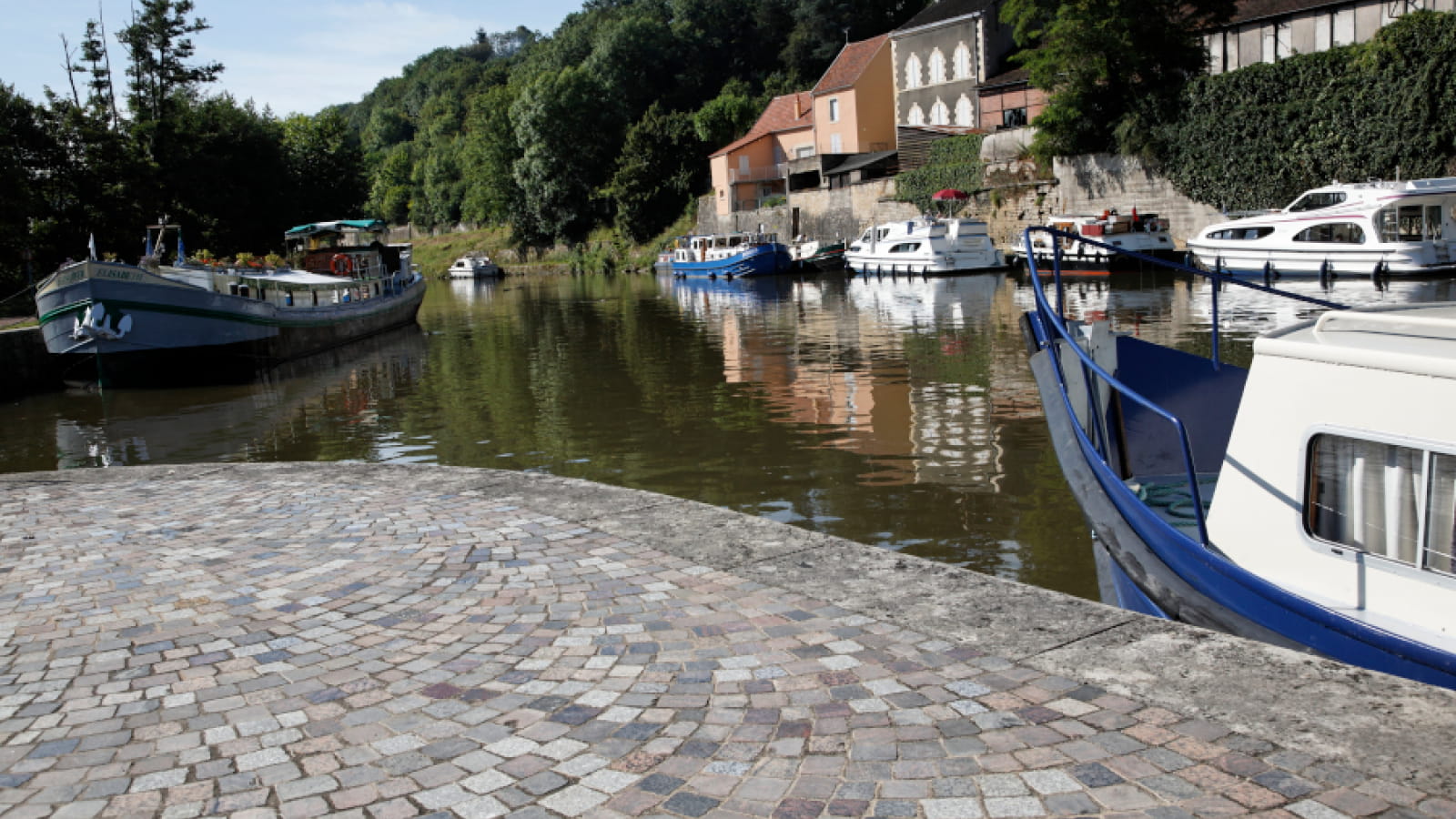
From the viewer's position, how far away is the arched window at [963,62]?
5350 centimetres

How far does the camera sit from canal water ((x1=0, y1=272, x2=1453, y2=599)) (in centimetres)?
994

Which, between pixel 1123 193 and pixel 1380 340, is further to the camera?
pixel 1123 193

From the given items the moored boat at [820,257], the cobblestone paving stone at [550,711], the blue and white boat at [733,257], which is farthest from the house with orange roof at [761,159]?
the cobblestone paving stone at [550,711]

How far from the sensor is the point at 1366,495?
4.86 m

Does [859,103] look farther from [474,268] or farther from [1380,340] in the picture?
[1380,340]

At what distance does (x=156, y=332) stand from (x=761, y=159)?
48.0m

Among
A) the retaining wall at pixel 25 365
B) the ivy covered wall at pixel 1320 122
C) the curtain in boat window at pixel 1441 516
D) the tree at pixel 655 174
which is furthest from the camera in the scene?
the tree at pixel 655 174

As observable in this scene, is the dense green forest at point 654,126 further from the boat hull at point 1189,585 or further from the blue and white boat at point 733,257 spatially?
the boat hull at point 1189,585

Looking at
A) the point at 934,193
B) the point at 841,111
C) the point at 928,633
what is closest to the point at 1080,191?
the point at 934,193

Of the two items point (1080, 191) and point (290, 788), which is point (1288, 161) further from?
point (290, 788)

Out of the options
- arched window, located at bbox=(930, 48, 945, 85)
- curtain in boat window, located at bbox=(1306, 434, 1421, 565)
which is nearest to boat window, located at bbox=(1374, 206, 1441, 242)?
curtain in boat window, located at bbox=(1306, 434, 1421, 565)

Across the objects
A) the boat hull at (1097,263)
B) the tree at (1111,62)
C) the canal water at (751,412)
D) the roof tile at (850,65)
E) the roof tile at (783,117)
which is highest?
the roof tile at (850,65)

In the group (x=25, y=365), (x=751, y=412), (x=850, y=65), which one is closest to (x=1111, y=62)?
(x=850, y=65)

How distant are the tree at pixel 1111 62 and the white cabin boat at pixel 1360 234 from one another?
1041 centimetres
